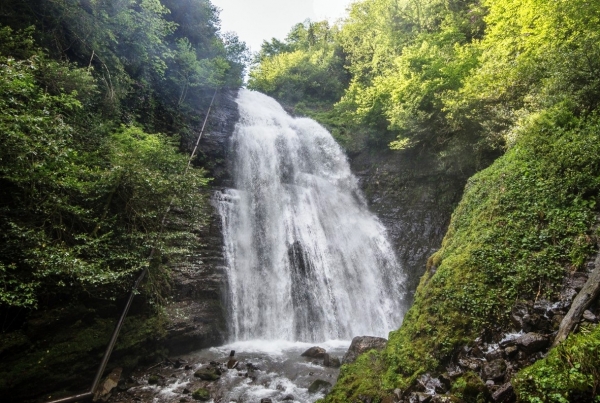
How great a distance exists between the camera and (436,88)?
13586 millimetres

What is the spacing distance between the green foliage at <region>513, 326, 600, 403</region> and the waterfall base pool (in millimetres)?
4892

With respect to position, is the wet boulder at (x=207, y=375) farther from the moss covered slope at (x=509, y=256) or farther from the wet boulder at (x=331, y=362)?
the moss covered slope at (x=509, y=256)

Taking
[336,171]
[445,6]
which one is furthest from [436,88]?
[445,6]

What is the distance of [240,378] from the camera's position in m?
8.10

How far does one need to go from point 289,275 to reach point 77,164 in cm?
841

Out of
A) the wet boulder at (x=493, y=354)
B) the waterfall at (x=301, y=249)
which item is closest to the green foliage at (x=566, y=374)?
the wet boulder at (x=493, y=354)

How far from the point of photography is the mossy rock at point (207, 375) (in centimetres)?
798

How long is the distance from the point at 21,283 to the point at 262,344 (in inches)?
286

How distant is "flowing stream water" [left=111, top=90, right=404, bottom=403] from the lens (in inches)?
320

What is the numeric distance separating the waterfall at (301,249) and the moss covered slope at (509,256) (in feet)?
18.8

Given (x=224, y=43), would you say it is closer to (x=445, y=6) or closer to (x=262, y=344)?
(x=445, y=6)

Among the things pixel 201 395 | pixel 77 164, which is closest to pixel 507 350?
pixel 201 395

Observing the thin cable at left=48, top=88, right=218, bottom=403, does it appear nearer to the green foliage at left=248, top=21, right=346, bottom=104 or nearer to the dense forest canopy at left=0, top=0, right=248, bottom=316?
the dense forest canopy at left=0, top=0, right=248, bottom=316

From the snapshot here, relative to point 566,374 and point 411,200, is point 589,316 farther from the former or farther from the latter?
point 411,200
